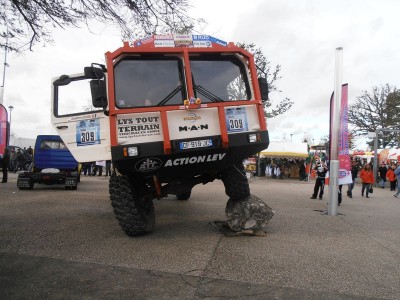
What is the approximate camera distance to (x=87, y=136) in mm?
5922

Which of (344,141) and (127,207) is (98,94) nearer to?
(127,207)

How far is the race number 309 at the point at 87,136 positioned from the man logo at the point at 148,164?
0.97 m

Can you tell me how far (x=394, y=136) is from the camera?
4281 cm

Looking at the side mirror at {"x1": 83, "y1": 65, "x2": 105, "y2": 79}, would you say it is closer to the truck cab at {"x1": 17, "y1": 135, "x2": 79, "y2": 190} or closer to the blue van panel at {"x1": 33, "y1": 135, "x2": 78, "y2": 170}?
the truck cab at {"x1": 17, "y1": 135, "x2": 79, "y2": 190}

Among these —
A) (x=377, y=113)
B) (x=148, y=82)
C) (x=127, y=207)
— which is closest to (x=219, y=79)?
(x=148, y=82)

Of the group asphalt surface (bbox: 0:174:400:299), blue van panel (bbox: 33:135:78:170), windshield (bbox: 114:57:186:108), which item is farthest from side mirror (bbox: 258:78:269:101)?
blue van panel (bbox: 33:135:78:170)

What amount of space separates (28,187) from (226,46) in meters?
10.1

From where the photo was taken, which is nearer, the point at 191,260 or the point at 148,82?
the point at 191,260

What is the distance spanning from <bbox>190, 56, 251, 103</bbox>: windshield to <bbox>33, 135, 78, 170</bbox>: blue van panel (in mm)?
9620

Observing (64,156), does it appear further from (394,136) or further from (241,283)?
(394,136)

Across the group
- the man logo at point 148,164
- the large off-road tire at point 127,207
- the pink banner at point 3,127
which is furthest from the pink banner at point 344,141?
the pink banner at point 3,127

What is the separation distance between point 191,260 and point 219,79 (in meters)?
2.88

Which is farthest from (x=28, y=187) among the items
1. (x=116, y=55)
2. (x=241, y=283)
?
(x=241, y=283)

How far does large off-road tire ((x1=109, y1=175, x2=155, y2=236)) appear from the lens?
5.98 metres
